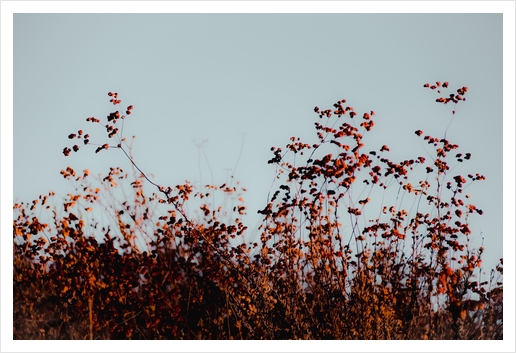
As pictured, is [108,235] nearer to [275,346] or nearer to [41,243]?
[41,243]

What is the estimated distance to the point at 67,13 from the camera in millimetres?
3877

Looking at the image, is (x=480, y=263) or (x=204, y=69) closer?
(x=480, y=263)

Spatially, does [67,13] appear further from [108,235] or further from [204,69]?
[108,235]

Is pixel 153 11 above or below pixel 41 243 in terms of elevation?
above

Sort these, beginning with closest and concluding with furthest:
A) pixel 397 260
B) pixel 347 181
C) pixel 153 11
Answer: pixel 347 181
pixel 397 260
pixel 153 11

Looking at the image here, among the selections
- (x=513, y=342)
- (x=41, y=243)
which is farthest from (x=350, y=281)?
(x=41, y=243)

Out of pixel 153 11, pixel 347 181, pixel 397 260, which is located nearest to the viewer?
pixel 347 181

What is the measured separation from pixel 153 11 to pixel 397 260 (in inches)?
92.6

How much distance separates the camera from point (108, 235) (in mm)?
3977

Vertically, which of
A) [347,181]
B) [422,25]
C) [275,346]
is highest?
[422,25]

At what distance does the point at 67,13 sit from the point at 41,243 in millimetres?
1599

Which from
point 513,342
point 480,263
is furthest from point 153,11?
point 513,342

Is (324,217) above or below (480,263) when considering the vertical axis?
above

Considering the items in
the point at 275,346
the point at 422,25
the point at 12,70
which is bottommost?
the point at 275,346
